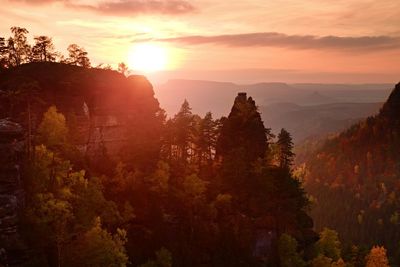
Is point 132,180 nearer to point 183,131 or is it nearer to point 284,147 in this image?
point 183,131

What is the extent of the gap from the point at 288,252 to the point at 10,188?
162 ft

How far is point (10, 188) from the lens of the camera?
51.0 metres

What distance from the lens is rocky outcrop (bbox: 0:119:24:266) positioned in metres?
48.4

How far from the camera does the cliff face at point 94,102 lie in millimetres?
72188

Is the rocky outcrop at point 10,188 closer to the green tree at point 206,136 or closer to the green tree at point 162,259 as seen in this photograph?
the green tree at point 162,259

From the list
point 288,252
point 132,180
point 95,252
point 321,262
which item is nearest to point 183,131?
point 132,180

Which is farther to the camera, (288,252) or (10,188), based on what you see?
(288,252)

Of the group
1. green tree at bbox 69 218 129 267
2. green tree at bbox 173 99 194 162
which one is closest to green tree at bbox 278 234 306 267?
green tree at bbox 173 99 194 162

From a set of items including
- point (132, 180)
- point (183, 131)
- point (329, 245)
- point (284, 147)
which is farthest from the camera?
point (284, 147)

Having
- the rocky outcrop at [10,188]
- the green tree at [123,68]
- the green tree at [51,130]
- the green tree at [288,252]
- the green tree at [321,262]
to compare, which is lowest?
the green tree at [321,262]

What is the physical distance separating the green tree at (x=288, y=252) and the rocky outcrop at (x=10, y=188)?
152 feet

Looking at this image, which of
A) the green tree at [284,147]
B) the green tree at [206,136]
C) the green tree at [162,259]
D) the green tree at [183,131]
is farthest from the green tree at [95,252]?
the green tree at [284,147]

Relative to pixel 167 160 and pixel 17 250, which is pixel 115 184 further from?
pixel 17 250

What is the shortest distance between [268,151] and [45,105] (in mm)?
42360
